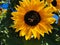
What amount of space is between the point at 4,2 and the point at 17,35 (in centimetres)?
24

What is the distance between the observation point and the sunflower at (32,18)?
1586 mm

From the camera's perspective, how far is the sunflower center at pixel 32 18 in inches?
63.9

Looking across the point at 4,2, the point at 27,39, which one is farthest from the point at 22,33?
the point at 4,2

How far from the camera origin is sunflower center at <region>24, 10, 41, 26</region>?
5.32ft

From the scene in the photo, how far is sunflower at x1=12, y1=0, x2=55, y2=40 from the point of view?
159 centimetres

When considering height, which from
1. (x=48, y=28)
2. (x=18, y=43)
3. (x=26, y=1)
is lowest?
(x=18, y=43)

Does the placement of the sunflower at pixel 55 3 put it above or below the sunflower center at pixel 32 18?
above

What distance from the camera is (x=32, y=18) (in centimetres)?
162

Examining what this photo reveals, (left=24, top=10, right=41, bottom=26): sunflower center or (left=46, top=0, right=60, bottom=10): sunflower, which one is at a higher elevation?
(left=46, top=0, right=60, bottom=10): sunflower

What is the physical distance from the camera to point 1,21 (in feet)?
5.74

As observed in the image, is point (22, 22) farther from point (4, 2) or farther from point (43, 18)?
point (4, 2)

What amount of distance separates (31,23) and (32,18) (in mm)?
31

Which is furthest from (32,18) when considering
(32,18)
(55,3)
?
(55,3)

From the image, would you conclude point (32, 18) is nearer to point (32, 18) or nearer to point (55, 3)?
point (32, 18)
